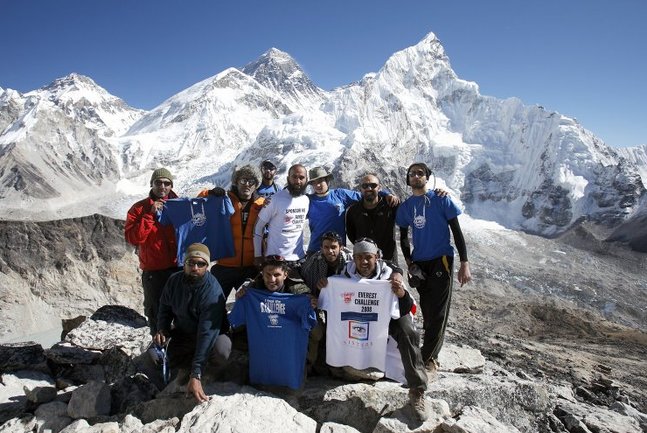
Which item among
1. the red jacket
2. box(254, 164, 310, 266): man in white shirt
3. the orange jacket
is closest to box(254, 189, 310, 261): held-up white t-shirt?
box(254, 164, 310, 266): man in white shirt

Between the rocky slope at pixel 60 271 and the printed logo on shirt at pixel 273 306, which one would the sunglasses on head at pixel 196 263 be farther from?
the rocky slope at pixel 60 271

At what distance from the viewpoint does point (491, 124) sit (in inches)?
5605

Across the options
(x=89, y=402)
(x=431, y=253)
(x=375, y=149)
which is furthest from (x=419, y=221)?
(x=375, y=149)

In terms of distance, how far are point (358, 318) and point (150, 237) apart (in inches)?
113

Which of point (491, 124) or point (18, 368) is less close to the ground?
point (491, 124)

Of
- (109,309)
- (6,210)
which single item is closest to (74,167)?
(6,210)

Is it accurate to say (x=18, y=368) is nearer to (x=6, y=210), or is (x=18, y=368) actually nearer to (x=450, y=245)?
(x=450, y=245)

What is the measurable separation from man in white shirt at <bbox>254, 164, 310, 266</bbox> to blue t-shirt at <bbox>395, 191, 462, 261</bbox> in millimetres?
1335

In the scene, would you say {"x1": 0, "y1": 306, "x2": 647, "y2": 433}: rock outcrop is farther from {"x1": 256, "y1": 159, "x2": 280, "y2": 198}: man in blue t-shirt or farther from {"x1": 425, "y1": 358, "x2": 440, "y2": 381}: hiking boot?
{"x1": 256, "y1": 159, "x2": 280, "y2": 198}: man in blue t-shirt

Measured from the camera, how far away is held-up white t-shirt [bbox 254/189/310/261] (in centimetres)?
547

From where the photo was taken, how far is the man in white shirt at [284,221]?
548cm

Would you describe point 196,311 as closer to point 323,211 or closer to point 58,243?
point 323,211

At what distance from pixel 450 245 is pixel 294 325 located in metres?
2.09

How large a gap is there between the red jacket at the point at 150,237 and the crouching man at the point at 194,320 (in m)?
0.98
